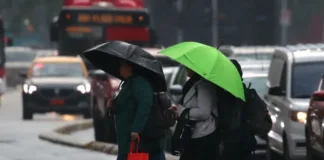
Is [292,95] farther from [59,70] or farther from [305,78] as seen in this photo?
[59,70]

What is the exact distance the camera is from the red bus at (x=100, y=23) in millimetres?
31469

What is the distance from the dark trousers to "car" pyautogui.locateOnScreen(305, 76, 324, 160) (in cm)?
373

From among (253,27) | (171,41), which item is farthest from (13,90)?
(253,27)

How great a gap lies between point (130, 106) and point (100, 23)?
21993mm

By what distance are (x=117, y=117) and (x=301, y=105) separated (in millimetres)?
5572

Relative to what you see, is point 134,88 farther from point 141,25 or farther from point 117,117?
point 141,25

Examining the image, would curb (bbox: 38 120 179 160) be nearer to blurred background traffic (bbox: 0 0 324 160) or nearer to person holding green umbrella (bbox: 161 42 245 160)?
blurred background traffic (bbox: 0 0 324 160)

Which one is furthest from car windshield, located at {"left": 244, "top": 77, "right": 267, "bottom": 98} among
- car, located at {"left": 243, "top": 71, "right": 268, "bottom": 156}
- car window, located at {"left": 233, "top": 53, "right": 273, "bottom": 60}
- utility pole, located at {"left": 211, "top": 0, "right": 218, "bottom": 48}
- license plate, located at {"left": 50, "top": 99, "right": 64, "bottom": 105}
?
utility pole, located at {"left": 211, "top": 0, "right": 218, "bottom": 48}

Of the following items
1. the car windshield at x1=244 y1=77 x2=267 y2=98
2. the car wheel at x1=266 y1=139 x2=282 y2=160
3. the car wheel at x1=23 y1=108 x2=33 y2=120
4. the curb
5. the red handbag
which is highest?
the red handbag

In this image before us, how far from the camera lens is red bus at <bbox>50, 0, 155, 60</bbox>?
3147 cm

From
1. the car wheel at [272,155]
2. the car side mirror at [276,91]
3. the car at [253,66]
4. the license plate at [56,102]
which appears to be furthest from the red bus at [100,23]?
the car side mirror at [276,91]

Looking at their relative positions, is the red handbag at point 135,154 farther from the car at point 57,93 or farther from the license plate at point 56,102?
the license plate at point 56,102

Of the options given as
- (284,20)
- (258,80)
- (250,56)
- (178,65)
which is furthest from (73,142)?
(284,20)

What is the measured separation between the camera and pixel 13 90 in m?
51.8
